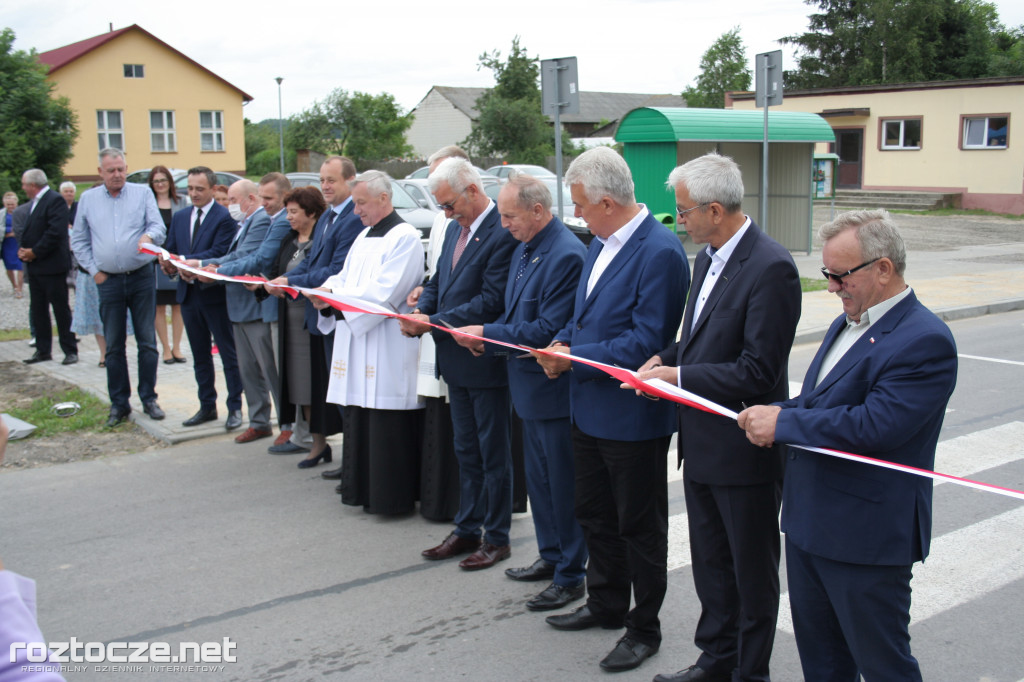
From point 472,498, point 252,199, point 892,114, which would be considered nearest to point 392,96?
point 892,114

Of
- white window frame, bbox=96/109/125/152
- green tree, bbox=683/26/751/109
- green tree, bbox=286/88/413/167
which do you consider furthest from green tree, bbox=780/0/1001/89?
white window frame, bbox=96/109/125/152

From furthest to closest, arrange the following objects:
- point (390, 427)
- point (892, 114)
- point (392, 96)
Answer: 1. point (392, 96)
2. point (892, 114)
3. point (390, 427)

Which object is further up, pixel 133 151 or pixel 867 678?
pixel 133 151

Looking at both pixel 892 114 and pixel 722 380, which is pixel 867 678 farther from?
pixel 892 114

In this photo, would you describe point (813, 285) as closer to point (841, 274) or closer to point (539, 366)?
point (539, 366)

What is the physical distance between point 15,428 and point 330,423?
2984 millimetres

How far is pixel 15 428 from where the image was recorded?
7660 millimetres

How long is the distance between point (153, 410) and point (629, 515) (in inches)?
223

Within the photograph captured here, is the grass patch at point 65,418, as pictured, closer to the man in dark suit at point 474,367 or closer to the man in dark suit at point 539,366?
the man in dark suit at point 474,367

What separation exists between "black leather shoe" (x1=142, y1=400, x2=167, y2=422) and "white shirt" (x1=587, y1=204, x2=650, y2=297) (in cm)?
546

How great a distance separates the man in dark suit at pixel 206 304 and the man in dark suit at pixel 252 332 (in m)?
0.13

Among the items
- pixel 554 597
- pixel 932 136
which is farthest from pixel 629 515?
pixel 932 136

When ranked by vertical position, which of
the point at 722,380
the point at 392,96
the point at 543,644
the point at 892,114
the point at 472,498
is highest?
the point at 392,96

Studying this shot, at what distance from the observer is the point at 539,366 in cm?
449
